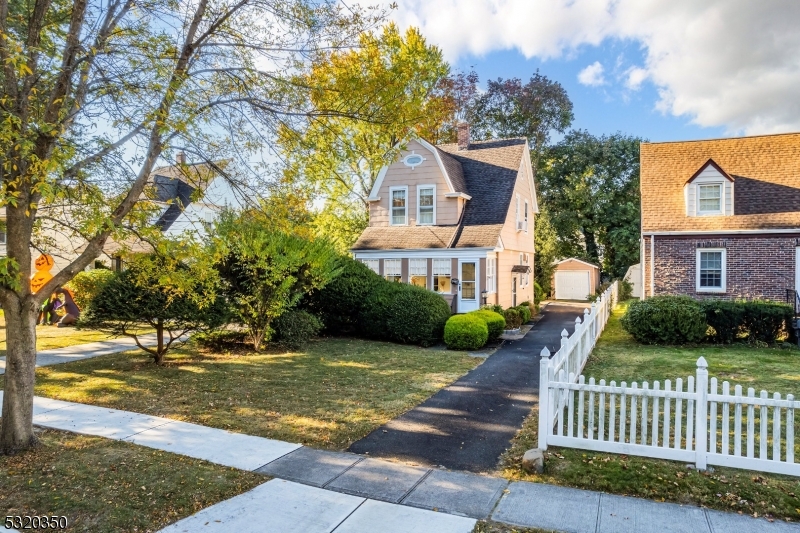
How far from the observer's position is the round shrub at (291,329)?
13852 millimetres

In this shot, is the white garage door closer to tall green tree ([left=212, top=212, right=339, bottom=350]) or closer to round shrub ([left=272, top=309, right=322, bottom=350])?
round shrub ([left=272, top=309, right=322, bottom=350])

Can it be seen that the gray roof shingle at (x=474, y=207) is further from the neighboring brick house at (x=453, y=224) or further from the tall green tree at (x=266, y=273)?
the tall green tree at (x=266, y=273)

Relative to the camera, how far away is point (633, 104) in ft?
80.6

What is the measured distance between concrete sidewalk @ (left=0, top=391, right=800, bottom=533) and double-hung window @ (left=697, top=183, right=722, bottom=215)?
1780cm

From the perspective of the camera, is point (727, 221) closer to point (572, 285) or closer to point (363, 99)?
point (572, 285)

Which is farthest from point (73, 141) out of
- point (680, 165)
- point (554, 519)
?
point (680, 165)

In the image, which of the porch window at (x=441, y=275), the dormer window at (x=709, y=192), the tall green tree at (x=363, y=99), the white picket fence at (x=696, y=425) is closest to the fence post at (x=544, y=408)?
the white picket fence at (x=696, y=425)

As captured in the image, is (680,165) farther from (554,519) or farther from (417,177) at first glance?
(554,519)

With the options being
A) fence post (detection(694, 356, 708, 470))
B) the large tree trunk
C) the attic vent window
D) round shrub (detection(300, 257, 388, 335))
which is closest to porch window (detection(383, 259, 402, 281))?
round shrub (detection(300, 257, 388, 335))

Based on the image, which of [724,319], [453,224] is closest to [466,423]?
[724,319]

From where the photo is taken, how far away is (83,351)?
43.3 feet

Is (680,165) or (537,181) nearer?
(680,165)

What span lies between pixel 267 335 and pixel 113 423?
6410mm

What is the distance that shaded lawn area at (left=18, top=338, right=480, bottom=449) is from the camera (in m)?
7.13
